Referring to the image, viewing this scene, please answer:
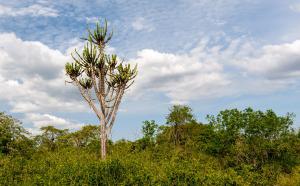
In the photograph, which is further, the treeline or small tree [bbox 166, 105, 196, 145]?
small tree [bbox 166, 105, 196, 145]

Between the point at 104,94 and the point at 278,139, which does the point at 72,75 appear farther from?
the point at 278,139

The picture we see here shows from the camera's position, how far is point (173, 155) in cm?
3791

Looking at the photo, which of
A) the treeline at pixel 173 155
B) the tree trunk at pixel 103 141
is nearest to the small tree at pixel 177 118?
the treeline at pixel 173 155

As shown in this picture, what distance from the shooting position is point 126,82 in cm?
3338

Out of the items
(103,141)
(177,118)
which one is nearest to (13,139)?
(103,141)

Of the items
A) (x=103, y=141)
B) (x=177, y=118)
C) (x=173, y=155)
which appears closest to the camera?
(x=103, y=141)

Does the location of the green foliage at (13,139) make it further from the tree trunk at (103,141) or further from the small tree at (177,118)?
the small tree at (177,118)

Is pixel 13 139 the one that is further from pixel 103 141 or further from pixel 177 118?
pixel 177 118

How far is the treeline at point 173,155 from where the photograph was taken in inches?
696

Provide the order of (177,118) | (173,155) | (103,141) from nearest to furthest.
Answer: (103,141) → (173,155) → (177,118)

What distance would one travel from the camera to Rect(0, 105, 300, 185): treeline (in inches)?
696

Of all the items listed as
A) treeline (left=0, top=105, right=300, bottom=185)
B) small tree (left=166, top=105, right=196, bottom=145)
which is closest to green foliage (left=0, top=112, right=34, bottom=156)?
treeline (left=0, top=105, right=300, bottom=185)

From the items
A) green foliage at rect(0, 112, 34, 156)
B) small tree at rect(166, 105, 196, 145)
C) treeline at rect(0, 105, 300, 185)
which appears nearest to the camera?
treeline at rect(0, 105, 300, 185)

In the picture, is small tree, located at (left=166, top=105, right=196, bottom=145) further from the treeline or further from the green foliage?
the green foliage
